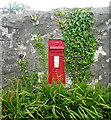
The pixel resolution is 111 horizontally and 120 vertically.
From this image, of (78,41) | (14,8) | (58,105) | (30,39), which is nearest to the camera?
(58,105)

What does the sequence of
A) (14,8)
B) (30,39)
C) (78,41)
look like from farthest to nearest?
(14,8) → (30,39) → (78,41)

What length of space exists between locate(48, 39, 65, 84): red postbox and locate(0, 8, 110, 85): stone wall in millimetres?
145

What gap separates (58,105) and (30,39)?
5.55 feet

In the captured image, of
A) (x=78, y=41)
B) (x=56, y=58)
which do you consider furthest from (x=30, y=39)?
(x=78, y=41)

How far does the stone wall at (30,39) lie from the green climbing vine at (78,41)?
0.12 m

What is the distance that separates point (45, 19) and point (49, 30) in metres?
0.24

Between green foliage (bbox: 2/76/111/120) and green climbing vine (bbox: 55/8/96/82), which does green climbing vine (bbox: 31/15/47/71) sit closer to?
green climbing vine (bbox: 55/8/96/82)

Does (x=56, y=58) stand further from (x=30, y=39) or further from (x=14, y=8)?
(x=14, y=8)

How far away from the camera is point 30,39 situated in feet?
12.9

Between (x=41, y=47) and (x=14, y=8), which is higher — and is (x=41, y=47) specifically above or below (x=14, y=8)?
below

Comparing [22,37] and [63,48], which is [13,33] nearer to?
[22,37]

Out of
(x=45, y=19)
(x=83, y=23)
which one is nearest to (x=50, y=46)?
(x=45, y=19)

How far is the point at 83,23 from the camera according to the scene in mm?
3842

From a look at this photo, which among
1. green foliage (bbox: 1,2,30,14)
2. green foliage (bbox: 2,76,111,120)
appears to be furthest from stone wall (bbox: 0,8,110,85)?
green foliage (bbox: 1,2,30,14)
